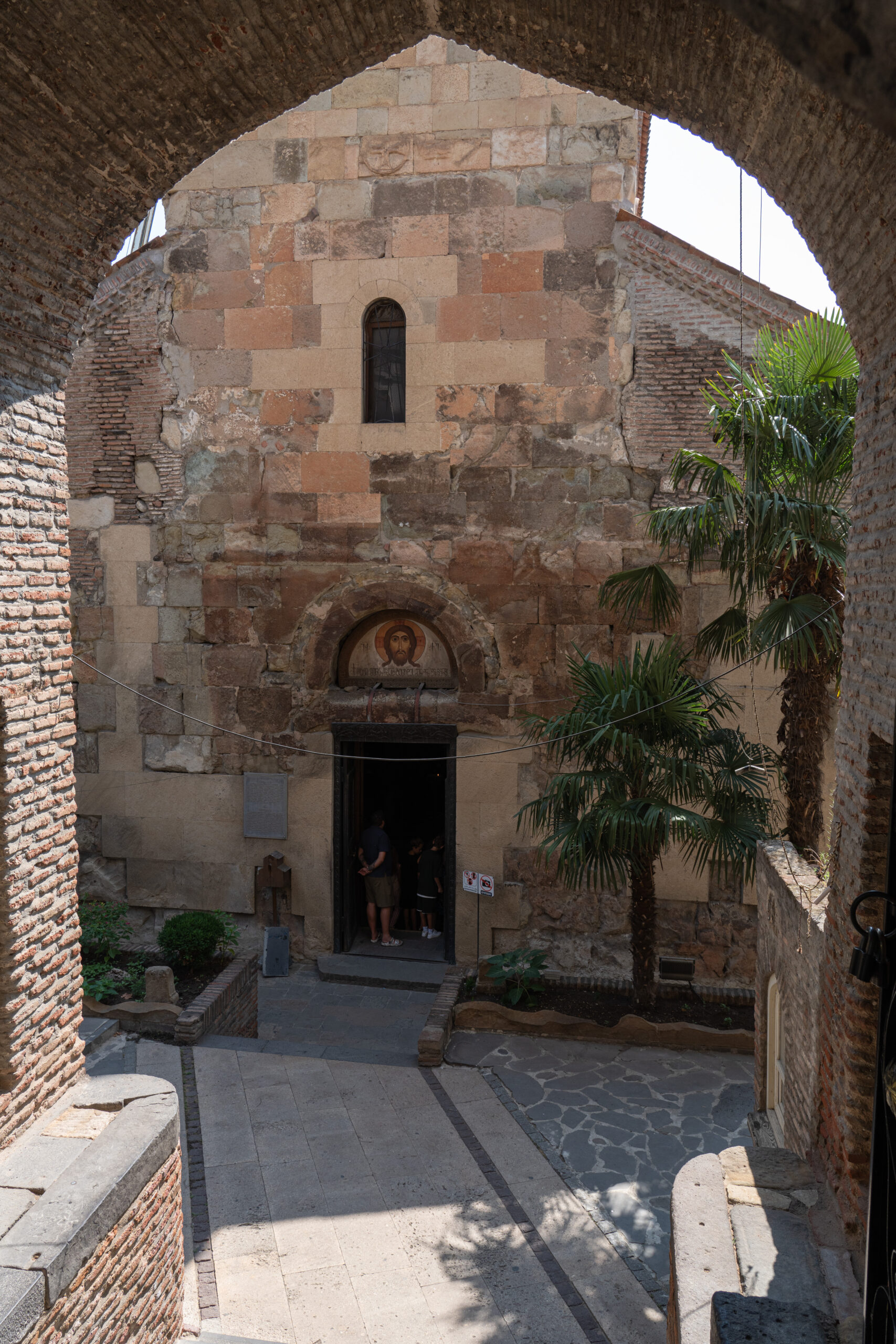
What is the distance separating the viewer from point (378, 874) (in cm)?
1143

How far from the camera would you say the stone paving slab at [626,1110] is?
6844mm

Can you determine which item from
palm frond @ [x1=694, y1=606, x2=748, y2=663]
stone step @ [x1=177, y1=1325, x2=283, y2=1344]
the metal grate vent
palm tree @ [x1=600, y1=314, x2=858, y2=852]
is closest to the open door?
the metal grate vent

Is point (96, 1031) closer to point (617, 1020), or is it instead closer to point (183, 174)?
point (617, 1020)

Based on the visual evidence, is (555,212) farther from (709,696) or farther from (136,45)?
(136,45)

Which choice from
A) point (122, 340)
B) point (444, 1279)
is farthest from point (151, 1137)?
point (122, 340)

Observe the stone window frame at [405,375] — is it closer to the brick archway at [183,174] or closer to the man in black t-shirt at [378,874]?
the man in black t-shirt at [378,874]

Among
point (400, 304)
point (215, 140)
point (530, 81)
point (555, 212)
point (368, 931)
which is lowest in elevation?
point (368, 931)

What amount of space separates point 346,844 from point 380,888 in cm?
65

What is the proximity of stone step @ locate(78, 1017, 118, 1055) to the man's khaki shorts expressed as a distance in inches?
133

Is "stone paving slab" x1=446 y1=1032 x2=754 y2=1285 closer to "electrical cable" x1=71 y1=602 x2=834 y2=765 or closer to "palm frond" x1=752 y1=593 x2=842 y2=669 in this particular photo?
"electrical cable" x1=71 y1=602 x2=834 y2=765

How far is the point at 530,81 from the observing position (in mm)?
10258

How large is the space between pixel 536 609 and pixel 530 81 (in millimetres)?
5509

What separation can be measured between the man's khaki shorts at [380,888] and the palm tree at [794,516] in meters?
4.94

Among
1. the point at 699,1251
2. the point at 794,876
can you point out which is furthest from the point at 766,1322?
the point at 794,876
